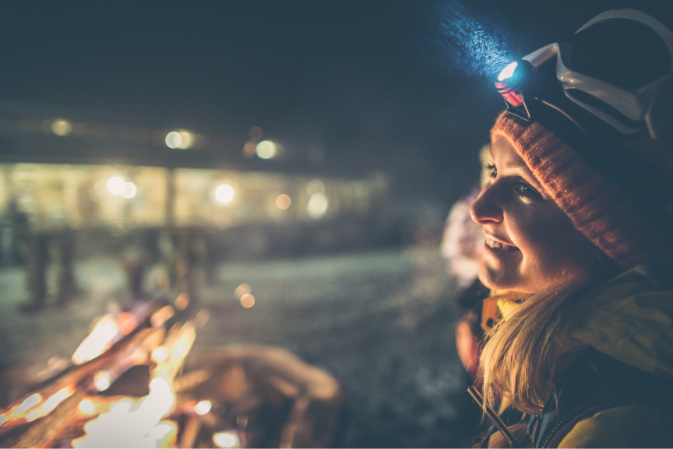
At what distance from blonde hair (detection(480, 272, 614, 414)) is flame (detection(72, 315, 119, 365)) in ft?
8.67

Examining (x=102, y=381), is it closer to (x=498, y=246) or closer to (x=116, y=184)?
(x=498, y=246)

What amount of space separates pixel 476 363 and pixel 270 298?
7.17 m

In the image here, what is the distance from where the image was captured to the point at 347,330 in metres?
6.00

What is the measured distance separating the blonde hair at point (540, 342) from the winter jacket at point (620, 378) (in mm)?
37

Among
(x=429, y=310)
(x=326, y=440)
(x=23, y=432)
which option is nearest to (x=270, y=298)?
(x=429, y=310)

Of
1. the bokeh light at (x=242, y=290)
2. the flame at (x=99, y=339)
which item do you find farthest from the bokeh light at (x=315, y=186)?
the flame at (x=99, y=339)

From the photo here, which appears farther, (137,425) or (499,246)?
(137,425)

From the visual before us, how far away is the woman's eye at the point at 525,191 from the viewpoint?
986mm

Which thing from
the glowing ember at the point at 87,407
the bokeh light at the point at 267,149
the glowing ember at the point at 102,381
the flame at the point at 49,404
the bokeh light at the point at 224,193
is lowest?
the glowing ember at the point at 87,407

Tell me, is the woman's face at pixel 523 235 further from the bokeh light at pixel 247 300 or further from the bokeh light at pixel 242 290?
the bokeh light at pixel 242 290

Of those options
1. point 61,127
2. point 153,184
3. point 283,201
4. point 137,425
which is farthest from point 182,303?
point 61,127

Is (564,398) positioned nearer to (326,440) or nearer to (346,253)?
(326,440)

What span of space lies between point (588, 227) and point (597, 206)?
0.06m

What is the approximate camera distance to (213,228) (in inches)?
548
